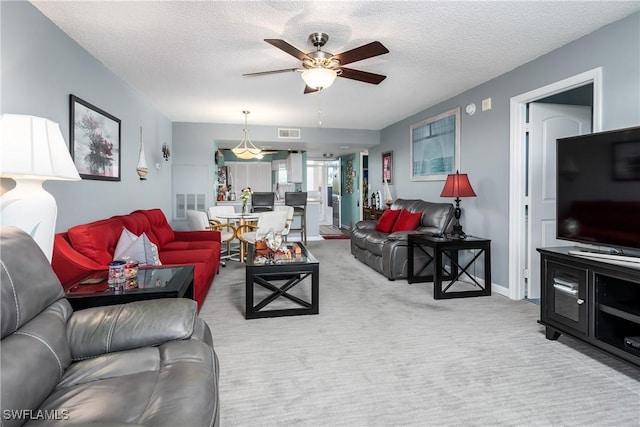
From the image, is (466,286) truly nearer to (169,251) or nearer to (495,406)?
(495,406)

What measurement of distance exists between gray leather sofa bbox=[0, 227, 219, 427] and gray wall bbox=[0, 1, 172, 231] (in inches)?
47.2

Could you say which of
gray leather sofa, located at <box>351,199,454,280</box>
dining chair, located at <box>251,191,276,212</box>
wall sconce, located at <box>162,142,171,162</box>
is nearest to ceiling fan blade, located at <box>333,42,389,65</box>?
gray leather sofa, located at <box>351,199,454,280</box>

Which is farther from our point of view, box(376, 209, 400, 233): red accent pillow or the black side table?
box(376, 209, 400, 233): red accent pillow

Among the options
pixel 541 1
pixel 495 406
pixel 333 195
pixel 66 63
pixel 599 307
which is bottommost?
A: pixel 495 406

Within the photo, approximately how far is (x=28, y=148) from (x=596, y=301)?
3407 mm

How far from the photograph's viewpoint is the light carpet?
1.79 meters

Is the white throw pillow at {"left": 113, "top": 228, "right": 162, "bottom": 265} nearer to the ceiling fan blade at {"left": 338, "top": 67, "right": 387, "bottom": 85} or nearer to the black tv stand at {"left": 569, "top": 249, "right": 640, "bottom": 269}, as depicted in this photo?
the ceiling fan blade at {"left": 338, "top": 67, "right": 387, "bottom": 85}

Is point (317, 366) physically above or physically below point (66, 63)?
below

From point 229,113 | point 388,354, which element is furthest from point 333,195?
point 388,354

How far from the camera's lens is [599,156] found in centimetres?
243

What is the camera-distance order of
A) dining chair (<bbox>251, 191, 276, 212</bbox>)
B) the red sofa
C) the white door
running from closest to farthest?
the red sofa
the white door
dining chair (<bbox>251, 191, 276, 212</bbox>)

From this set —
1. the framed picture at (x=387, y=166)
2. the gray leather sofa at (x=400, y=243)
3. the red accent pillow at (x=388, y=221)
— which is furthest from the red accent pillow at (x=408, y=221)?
the framed picture at (x=387, y=166)

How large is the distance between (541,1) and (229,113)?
4.55m

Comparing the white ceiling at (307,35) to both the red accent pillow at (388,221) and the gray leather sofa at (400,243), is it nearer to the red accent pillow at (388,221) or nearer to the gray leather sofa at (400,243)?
the gray leather sofa at (400,243)
